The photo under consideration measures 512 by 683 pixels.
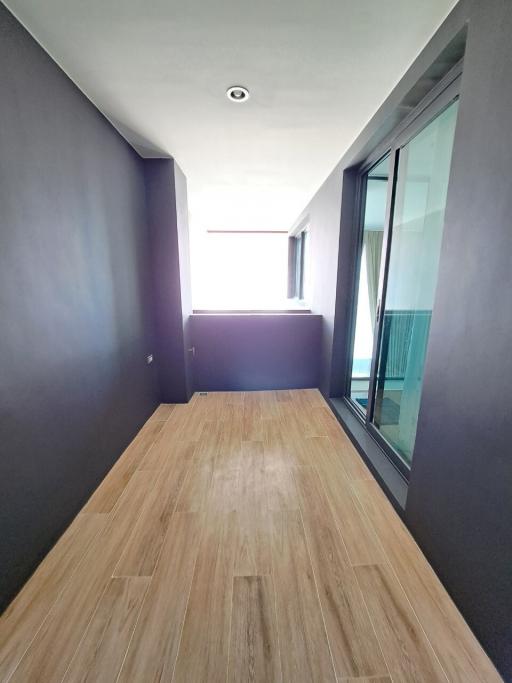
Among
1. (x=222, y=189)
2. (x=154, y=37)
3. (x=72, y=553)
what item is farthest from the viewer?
Answer: (x=222, y=189)

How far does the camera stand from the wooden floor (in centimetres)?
91

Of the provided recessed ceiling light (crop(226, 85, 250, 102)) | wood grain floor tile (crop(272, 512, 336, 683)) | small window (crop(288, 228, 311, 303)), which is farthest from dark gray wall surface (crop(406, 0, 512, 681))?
small window (crop(288, 228, 311, 303))

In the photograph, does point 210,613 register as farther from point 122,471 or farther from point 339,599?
point 122,471

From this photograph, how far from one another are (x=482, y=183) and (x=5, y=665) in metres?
2.36

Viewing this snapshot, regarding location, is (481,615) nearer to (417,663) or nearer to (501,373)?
(417,663)

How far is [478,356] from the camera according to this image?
963 millimetres

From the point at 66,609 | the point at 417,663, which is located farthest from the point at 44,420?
the point at 417,663

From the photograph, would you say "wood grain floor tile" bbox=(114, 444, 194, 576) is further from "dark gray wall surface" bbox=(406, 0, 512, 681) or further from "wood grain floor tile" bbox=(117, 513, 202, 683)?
"dark gray wall surface" bbox=(406, 0, 512, 681)

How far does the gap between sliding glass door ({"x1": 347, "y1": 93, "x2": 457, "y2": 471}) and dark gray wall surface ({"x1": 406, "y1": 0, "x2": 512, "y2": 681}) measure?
1.19 feet

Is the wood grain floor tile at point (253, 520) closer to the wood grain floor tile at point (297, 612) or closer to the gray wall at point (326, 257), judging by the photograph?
the wood grain floor tile at point (297, 612)

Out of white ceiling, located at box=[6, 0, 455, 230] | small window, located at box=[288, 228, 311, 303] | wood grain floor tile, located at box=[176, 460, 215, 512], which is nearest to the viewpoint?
white ceiling, located at box=[6, 0, 455, 230]

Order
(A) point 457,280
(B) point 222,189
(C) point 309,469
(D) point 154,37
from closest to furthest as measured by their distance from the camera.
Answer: (A) point 457,280, (D) point 154,37, (C) point 309,469, (B) point 222,189

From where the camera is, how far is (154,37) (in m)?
1.19

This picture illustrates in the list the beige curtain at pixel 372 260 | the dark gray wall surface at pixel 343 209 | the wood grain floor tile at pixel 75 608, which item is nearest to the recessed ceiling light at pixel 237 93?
the dark gray wall surface at pixel 343 209
